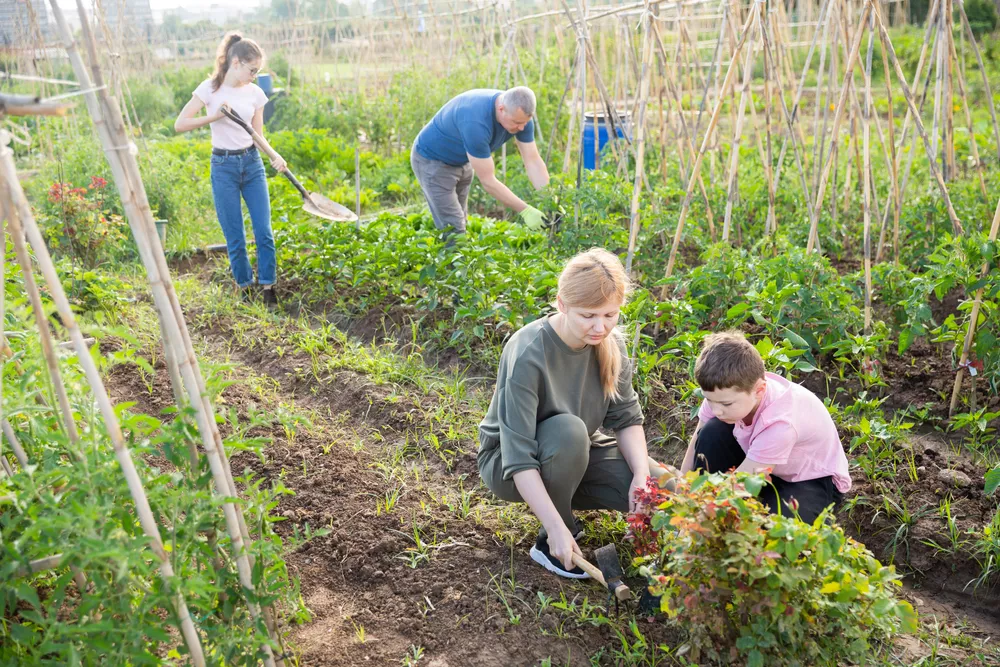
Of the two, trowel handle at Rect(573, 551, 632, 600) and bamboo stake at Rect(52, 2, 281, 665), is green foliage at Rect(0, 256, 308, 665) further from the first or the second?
trowel handle at Rect(573, 551, 632, 600)

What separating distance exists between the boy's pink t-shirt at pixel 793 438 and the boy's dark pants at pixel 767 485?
27mm

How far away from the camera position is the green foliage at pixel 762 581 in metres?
1.75

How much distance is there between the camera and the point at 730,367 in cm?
226

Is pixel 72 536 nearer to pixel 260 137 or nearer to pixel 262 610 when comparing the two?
pixel 262 610

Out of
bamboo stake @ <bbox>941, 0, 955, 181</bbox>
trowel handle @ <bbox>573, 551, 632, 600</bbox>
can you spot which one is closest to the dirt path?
trowel handle @ <bbox>573, 551, 632, 600</bbox>

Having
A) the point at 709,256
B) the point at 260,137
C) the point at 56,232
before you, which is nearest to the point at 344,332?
the point at 260,137

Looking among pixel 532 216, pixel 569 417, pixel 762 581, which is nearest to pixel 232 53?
pixel 532 216

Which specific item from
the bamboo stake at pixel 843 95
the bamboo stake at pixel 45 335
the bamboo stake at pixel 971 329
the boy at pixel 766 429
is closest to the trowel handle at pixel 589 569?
the boy at pixel 766 429

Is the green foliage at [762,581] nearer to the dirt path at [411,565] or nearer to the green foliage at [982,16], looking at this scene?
the dirt path at [411,565]

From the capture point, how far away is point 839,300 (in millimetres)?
3406

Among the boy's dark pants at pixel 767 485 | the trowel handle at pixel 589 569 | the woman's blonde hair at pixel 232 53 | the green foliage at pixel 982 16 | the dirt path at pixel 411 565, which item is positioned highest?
the green foliage at pixel 982 16

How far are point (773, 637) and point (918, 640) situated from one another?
745mm

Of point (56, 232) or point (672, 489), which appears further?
point (56, 232)

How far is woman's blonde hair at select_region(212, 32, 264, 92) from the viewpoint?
450 centimetres
